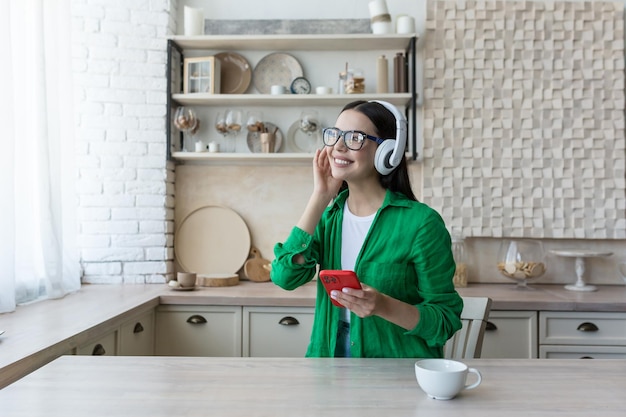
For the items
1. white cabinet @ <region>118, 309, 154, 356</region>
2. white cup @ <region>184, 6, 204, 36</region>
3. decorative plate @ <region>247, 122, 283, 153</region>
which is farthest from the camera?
decorative plate @ <region>247, 122, 283, 153</region>

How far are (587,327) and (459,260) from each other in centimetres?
72

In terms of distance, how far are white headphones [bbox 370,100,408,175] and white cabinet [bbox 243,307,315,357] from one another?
1.29 m

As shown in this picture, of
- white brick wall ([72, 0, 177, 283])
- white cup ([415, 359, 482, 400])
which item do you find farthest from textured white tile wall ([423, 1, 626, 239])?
white cup ([415, 359, 482, 400])

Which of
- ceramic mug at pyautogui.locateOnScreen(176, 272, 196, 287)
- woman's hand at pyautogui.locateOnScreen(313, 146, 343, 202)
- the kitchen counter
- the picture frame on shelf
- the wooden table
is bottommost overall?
the kitchen counter

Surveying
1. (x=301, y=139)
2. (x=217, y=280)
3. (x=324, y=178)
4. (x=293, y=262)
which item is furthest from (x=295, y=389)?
(x=301, y=139)

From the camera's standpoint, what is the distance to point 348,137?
157 cm

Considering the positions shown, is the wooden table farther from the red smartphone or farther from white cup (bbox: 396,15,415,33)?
white cup (bbox: 396,15,415,33)

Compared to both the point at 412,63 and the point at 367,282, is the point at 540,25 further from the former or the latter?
the point at 367,282

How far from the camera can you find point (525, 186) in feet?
10.6

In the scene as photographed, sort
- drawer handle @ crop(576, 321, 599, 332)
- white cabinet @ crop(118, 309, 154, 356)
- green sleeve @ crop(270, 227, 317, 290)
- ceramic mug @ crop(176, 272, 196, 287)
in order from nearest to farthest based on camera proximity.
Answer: green sleeve @ crop(270, 227, 317, 290), white cabinet @ crop(118, 309, 154, 356), drawer handle @ crop(576, 321, 599, 332), ceramic mug @ crop(176, 272, 196, 287)

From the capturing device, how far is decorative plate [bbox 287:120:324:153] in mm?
3295

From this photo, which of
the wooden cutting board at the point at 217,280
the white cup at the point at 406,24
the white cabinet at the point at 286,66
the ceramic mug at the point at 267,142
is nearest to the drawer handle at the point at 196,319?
the wooden cutting board at the point at 217,280

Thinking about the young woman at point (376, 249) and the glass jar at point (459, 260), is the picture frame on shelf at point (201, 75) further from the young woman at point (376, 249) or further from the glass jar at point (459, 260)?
the young woman at point (376, 249)

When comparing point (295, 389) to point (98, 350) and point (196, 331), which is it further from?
point (196, 331)
